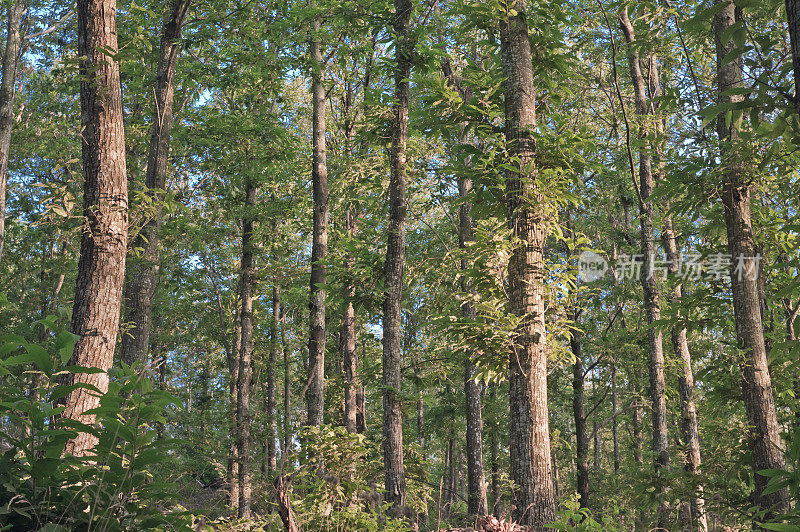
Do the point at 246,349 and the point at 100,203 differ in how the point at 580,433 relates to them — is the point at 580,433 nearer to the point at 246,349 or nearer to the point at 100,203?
the point at 246,349

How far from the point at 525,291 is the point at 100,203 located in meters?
4.38

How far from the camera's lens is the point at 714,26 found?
7023 mm

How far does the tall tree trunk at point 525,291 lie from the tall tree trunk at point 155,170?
5206mm

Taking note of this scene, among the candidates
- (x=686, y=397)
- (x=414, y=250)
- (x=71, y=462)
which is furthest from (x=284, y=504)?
(x=414, y=250)

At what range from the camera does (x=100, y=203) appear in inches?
215

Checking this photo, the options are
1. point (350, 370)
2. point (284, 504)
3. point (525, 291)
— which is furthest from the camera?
point (350, 370)

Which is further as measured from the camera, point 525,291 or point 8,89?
point 8,89

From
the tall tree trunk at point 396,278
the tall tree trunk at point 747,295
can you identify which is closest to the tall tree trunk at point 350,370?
the tall tree trunk at point 396,278

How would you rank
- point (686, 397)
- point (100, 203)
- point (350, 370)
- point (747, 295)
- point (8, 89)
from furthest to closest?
point (350, 370)
point (8, 89)
point (686, 397)
point (747, 295)
point (100, 203)

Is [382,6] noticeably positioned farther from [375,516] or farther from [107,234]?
[375,516]

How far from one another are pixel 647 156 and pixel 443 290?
221 inches

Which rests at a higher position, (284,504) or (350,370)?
(350,370)

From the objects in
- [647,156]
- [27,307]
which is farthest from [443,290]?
[27,307]

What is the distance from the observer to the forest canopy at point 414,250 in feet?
10.8
